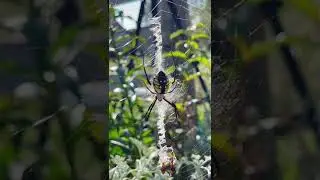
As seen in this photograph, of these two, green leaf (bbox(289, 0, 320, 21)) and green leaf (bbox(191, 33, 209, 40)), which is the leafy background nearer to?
green leaf (bbox(191, 33, 209, 40))

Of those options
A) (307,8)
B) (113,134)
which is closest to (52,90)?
(113,134)

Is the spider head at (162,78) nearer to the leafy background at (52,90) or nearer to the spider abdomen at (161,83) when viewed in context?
the spider abdomen at (161,83)

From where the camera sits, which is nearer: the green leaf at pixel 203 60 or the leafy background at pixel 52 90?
the leafy background at pixel 52 90

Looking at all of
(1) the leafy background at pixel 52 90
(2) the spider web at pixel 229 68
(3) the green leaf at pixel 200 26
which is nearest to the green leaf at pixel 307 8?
(2) the spider web at pixel 229 68

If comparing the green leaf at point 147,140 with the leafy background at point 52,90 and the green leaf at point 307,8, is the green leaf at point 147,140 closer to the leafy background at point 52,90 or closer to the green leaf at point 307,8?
the leafy background at point 52,90

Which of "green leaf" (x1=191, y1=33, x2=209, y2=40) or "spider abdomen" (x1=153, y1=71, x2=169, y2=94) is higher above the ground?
"green leaf" (x1=191, y1=33, x2=209, y2=40)

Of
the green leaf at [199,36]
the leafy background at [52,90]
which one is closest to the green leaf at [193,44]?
the green leaf at [199,36]

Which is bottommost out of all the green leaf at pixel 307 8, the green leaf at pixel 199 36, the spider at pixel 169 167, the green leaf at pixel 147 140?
the spider at pixel 169 167

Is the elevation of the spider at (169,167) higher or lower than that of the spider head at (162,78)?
lower

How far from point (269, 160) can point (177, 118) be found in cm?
21

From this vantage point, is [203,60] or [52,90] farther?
[203,60]

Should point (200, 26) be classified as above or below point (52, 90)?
above

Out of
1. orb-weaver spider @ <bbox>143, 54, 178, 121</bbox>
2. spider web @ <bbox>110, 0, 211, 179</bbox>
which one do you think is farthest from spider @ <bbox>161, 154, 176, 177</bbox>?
orb-weaver spider @ <bbox>143, 54, 178, 121</bbox>

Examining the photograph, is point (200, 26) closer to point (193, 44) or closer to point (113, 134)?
point (193, 44)
